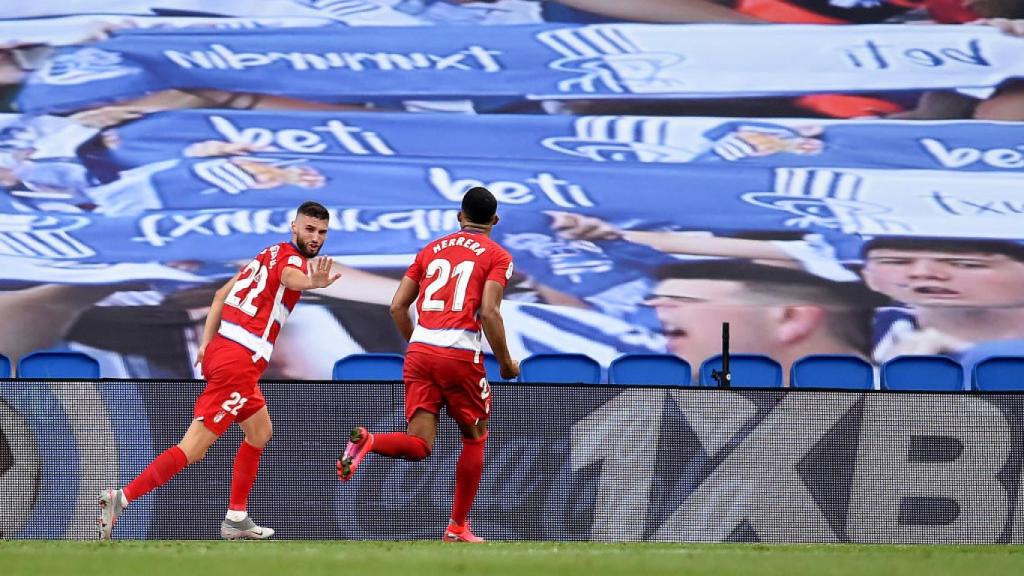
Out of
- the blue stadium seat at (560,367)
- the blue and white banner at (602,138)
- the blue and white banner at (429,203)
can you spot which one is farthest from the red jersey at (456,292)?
the blue and white banner at (602,138)

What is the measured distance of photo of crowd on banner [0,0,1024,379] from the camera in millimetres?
10945

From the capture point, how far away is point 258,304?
673cm

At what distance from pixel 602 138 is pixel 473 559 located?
6.38 meters

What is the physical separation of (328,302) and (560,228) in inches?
72.4

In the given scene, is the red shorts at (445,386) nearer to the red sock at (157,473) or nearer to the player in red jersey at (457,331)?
the player in red jersey at (457,331)

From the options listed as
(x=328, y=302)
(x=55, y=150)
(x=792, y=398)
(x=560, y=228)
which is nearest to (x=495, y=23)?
(x=560, y=228)

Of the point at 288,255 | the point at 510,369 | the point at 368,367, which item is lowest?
the point at 368,367

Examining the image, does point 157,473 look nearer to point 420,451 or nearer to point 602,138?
point 420,451

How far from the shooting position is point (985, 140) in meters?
11.4

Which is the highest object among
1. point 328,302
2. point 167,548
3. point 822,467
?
point 167,548

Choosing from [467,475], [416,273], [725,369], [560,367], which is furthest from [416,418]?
[560,367]

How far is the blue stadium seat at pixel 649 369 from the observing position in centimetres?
1029

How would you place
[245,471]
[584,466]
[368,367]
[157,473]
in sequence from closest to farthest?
[157,473] < [245,471] < [584,466] < [368,367]

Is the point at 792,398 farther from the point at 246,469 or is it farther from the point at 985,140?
the point at 985,140
